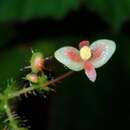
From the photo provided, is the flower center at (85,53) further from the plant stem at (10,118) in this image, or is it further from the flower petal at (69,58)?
the plant stem at (10,118)

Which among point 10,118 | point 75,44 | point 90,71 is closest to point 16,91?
point 10,118

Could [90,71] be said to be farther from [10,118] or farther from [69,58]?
[10,118]

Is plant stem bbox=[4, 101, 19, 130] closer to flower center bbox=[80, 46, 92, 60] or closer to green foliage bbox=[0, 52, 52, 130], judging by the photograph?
green foliage bbox=[0, 52, 52, 130]

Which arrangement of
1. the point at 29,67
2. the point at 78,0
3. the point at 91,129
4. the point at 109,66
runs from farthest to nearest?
the point at 109,66
the point at 91,129
the point at 78,0
the point at 29,67

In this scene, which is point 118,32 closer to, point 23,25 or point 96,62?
point 23,25

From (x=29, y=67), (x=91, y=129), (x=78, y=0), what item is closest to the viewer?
(x=29, y=67)

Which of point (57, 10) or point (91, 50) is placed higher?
point (57, 10)

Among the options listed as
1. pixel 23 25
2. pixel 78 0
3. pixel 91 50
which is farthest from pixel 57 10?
pixel 91 50

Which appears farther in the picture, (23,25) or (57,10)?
(23,25)
